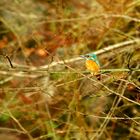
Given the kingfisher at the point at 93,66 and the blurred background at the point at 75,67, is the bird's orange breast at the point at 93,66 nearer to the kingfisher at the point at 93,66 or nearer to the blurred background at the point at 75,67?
the kingfisher at the point at 93,66

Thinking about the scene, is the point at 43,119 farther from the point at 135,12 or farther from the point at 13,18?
the point at 13,18

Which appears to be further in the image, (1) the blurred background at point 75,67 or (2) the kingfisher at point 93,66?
(1) the blurred background at point 75,67

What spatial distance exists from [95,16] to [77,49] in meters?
0.40

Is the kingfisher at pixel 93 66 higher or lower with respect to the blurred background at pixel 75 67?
higher

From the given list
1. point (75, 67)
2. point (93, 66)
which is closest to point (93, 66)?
point (93, 66)

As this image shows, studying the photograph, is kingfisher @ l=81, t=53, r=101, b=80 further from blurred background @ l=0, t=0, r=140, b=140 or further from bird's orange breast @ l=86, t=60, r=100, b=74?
blurred background @ l=0, t=0, r=140, b=140

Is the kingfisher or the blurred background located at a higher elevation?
the kingfisher

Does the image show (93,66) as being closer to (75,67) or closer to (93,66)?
(93,66)

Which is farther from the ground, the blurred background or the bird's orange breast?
the bird's orange breast

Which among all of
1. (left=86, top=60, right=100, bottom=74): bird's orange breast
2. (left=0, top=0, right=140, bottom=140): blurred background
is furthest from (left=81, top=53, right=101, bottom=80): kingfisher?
(left=0, top=0, right=140, bottom=140): blurred background

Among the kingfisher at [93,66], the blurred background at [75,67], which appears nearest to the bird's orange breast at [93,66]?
the kingfisher at [93,66]

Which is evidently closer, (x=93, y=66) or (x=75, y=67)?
(x=93, y=66)

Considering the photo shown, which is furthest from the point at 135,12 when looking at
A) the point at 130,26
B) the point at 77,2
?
the point at 77,2

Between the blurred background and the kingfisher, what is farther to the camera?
the blurred background
